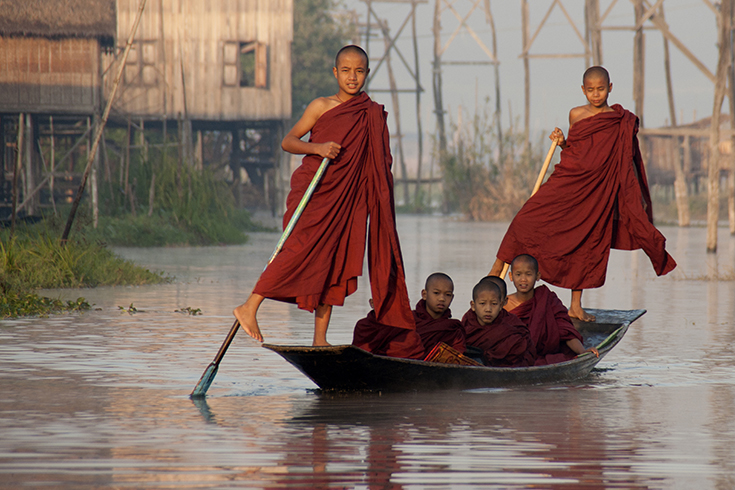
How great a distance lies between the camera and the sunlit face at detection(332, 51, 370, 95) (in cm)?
643

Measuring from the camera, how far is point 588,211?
8641 millimetres

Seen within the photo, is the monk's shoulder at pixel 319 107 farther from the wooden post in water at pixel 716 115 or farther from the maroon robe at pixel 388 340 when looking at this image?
the wooden post in water at pixel 716 115

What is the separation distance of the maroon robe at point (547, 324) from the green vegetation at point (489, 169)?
91.6ft

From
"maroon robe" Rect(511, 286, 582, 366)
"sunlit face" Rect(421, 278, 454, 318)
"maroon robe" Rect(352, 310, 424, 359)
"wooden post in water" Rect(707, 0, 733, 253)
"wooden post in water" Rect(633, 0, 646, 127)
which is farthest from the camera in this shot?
"wooden post in water" Rect(633, 0, 646, 127)

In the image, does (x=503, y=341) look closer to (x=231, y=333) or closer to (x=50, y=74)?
(x=231, y=333)

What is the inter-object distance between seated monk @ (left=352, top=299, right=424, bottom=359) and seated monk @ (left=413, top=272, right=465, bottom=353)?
0.63 ft

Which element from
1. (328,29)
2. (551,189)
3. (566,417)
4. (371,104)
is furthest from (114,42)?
(328,29)

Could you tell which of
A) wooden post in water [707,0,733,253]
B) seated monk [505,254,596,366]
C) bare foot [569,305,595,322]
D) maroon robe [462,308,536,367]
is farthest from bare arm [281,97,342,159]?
wooden post in water [707,0,733,253]

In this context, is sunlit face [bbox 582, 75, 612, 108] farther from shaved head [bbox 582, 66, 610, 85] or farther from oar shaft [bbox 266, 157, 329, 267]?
oar shaft [bbox 266, 157, 329, 267]

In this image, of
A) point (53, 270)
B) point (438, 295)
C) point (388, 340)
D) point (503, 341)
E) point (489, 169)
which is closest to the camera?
point (388, 340)

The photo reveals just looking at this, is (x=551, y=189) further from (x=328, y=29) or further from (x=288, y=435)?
(x=328, y=29)

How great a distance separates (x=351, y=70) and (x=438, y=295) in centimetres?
147

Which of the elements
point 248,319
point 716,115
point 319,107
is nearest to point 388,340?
point 248,319

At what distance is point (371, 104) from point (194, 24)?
22.8m
